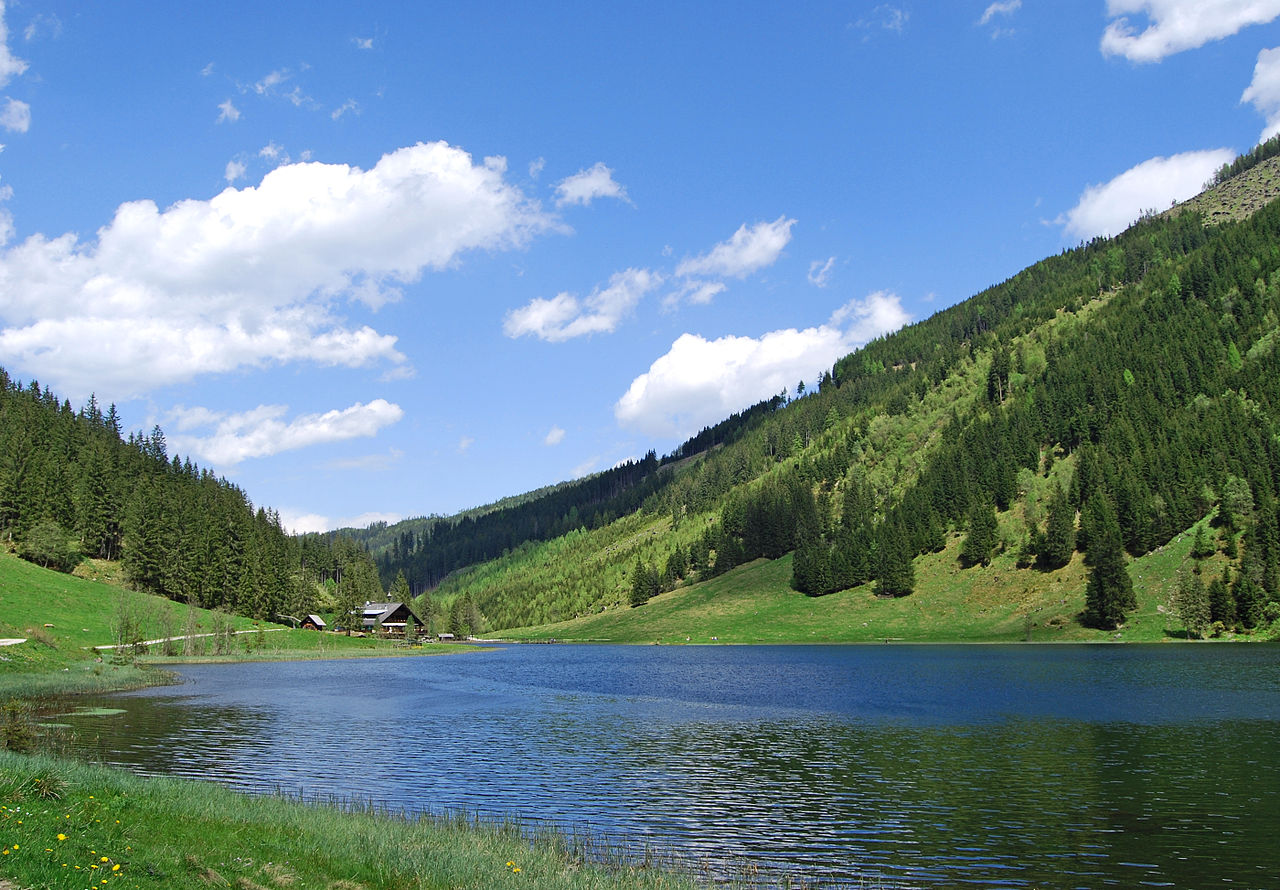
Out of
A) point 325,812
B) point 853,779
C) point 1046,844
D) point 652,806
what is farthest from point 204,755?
point 1046,844

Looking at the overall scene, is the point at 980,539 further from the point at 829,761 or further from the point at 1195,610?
the point at 829,761

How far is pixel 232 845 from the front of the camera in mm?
19625

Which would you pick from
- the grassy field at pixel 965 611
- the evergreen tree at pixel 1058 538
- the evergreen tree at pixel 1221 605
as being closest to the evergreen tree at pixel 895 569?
the grassy field at pixel 965 611

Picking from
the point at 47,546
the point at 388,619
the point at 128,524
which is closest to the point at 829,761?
the point at 47,546

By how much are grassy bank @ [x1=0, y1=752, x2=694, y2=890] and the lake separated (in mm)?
6044

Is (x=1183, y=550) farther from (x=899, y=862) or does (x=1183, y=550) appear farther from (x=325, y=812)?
(x=325, y=812)

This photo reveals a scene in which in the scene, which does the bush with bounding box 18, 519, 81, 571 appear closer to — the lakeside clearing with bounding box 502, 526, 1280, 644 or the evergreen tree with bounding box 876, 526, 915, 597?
the lakeside clearing with bounding box 502, 526, 1280, 644

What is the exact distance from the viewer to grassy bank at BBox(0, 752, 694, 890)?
15086 millimetres

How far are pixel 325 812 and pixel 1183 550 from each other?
15860 cm

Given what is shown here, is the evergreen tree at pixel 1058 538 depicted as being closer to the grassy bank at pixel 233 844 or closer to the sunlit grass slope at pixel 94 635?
the sunlit grass slope at pixel 94 635

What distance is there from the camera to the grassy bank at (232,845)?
1509 cm

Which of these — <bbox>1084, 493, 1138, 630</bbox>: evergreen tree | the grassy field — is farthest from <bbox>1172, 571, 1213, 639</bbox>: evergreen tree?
<bbox>1084, 493, 1138, 630</bbox>: evergreen tree

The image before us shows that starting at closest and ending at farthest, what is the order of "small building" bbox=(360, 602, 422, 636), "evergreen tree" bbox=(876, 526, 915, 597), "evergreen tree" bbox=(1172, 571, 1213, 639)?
"evergreen tree" bbox=(1172, 571, 1213, 639)
"evergreen tree" bbox=(876, 526, 915, 597)
"small building" bbox=(360, 602, 422, 636)

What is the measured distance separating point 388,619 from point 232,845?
183 meters
